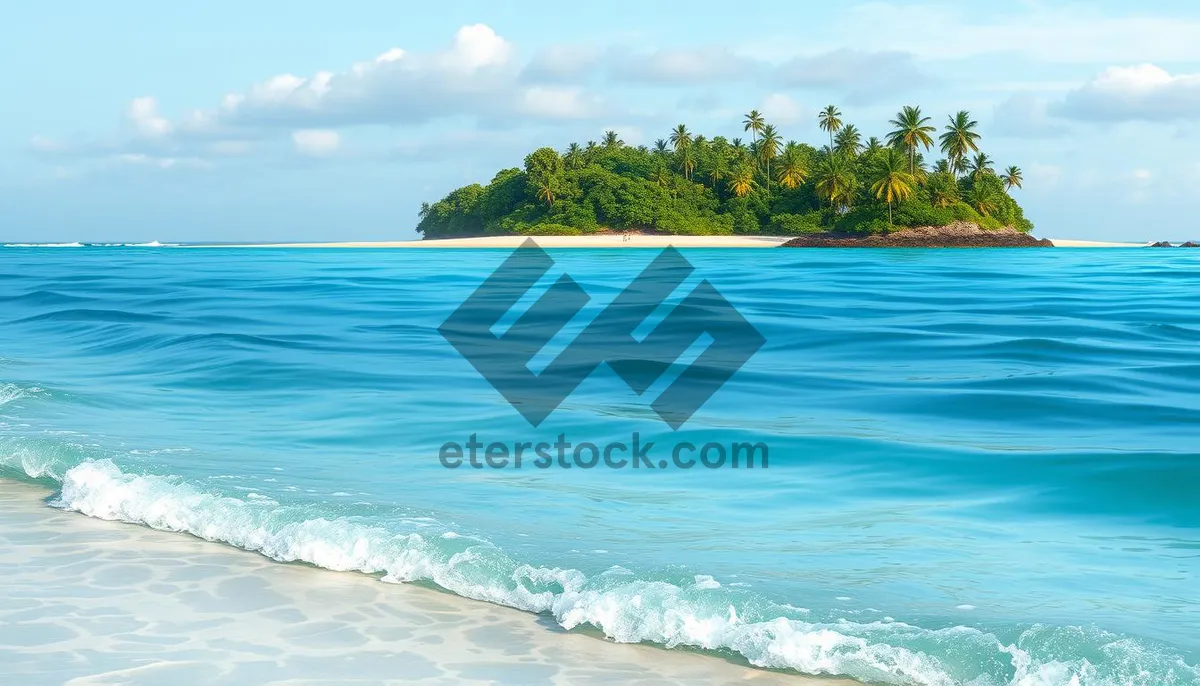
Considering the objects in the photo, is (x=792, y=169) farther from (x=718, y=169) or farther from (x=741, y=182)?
(x=718, y=169)

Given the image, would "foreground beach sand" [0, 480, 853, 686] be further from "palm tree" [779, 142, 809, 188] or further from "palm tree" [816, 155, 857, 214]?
"palm tree" [779, 142, 809, 188]

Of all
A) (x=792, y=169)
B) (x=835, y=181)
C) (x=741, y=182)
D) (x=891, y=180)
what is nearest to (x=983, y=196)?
(x=835, y=181)

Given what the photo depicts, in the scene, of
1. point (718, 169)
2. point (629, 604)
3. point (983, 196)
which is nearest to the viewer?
point (629, 604)

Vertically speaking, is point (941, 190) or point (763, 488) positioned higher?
point (941, 190)

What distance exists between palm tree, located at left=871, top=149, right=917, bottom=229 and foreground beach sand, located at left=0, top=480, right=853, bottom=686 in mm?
103878

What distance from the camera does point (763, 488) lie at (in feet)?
31.8

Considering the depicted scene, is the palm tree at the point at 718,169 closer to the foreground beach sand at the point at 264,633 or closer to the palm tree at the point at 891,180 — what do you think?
the palm tree at the point at 891,180

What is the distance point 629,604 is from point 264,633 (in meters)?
2.18

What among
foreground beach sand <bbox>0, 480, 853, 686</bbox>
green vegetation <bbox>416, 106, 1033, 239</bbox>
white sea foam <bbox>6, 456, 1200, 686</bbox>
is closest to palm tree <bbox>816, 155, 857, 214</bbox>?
green vegetation <bbox>416, 106, 1033, 239</bbox>

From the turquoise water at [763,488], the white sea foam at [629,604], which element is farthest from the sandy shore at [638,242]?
the white sea foam at [629,604]

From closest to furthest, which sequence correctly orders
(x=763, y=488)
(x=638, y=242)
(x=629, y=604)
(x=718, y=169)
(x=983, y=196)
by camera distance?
(x=629, y=604)
(x=763, y=488)
(x=638, y=242)
(x=983, y=196)
(x=718, y=169)

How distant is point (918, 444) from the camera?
11383 millimetres

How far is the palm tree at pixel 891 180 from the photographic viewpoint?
10500cm

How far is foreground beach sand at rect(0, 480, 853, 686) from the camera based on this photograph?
5457mm
